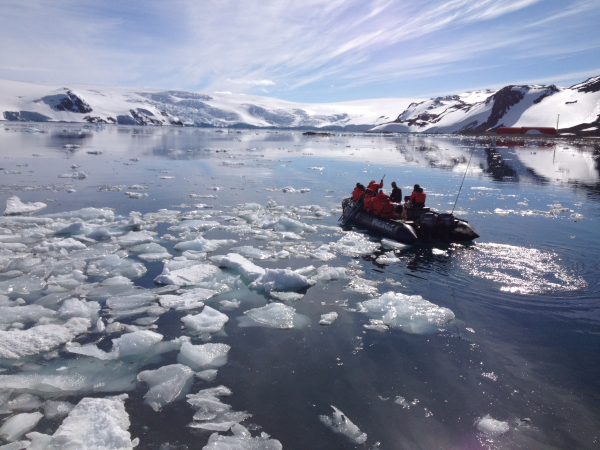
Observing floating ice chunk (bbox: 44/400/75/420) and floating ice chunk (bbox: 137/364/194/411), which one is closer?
floating ice chunk (bbox: 44/400/75/420)

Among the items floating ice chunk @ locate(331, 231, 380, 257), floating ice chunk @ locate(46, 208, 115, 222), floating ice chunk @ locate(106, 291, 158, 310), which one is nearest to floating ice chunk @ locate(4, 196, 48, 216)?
floating ice chunk @ locate(46, 208, 115, 222)

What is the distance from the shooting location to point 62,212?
37.1 ft

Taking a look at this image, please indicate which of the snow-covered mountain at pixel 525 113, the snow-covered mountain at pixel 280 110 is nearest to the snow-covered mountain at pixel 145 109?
the snow-covered mountain at pixel 280 110

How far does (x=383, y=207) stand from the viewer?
35.5ft

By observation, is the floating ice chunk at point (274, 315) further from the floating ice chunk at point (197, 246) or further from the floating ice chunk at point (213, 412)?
the floating ice chunk at point (197, 246)

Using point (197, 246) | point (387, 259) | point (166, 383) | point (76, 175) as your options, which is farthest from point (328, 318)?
point (76, 175)

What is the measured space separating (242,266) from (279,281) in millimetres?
907

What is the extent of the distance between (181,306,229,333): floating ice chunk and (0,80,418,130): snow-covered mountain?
12616 centimetres

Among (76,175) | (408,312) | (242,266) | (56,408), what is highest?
(76,175)

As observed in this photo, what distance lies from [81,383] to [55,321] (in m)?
1.61

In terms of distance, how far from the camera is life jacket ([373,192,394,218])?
10791 mm

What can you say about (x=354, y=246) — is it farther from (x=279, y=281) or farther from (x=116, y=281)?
(x=116, y=281)

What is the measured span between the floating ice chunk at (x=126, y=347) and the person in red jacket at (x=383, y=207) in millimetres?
7436

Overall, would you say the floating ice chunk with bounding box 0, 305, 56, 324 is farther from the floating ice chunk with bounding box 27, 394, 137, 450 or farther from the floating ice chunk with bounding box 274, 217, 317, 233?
the floating ice chunk with bounding box 274, 217, 317, 233
